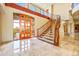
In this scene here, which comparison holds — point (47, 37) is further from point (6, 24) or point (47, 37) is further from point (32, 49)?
point (6, 24)

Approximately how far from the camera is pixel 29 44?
2.39 meters

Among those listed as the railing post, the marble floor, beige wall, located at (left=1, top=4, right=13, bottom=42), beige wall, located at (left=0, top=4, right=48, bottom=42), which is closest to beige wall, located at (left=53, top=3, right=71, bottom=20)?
the railing post

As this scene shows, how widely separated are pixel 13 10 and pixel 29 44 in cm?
66

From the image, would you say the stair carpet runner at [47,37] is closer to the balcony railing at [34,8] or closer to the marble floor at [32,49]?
the marble floor at [32,49]

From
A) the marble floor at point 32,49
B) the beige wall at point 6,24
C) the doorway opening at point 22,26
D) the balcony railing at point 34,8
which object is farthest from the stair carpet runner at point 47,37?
the beige wall at point 6,24

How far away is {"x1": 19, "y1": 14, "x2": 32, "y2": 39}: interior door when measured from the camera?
2.34m

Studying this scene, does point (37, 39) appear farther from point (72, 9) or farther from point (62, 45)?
point (72, 9)

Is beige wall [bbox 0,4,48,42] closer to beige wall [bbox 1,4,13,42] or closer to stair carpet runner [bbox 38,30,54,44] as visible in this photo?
beige wall [bbox 1,4,13,42]

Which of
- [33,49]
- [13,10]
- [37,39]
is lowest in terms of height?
[33,49]

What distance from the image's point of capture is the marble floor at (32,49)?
90.7 inches

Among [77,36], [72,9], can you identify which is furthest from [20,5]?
[77,36]

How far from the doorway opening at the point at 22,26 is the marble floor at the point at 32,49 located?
0.30 feet

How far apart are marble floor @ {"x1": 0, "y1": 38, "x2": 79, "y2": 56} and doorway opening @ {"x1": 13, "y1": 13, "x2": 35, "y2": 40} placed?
0.30 ft

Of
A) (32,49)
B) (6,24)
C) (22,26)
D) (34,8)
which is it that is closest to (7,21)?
(6,24)
